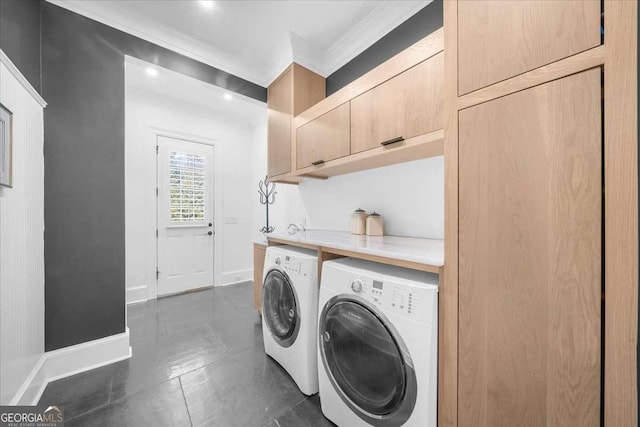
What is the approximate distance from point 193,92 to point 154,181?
4.30 feet

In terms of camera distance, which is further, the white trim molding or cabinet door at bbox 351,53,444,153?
cabinet door at bbox 351,53,444,153

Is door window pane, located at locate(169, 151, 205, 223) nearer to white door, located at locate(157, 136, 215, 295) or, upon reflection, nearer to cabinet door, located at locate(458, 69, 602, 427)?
white door, located at locate(157, 136, 215, 295)

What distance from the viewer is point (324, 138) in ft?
6.59

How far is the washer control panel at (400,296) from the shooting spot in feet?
3.07

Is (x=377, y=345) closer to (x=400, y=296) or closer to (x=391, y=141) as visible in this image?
(x=400, y=296)

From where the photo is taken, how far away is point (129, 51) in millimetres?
1983

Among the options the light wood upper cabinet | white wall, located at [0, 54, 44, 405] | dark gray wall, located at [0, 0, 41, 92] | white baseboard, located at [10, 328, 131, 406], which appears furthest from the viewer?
the light wood upper cabinet

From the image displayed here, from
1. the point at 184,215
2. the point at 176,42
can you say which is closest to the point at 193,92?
the point at 176,42

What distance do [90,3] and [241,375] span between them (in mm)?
3004

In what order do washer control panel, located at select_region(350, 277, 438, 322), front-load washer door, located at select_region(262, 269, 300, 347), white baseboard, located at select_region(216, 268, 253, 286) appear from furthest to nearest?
white baseboard, located at select_region(216, 268, 253, 286) < front-load washer door, located at select_region(262, 269, 300, 347) < washer control panel, located at select_region(350, 277, 438, 322)

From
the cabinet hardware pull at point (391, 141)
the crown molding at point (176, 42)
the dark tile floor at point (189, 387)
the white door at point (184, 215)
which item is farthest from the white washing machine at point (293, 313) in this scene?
the white door at point (184, 215)

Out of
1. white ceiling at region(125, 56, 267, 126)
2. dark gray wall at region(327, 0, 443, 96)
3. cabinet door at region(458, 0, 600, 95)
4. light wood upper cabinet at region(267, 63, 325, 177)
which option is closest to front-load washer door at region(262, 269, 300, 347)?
light wood upper cabinet at region(267, 63, 325, 177)

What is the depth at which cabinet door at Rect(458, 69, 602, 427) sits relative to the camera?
685 millimetres

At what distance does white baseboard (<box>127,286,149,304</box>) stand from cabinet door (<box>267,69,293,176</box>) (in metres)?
2.35
